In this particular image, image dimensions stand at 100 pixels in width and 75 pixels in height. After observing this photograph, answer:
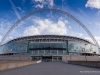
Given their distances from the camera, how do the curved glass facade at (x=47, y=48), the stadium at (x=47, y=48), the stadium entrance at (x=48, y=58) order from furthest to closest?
the curved glass facade at (x=47, y=48)
the stadium at (x=47, y=48)
the stadium entrance at (x=48, y=58)

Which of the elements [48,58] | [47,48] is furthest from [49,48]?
[48,58]

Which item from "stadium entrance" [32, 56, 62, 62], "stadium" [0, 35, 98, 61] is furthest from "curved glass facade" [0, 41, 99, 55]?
"stadium entrance" [32, 56, 62, 62]

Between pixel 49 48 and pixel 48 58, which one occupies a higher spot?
pixel 49 48

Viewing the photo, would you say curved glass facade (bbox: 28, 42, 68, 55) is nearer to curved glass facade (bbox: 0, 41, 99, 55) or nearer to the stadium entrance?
curved glass facade (bbox: 0, 41, 99, 55)

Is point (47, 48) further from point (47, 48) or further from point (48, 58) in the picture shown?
point (48, 58)

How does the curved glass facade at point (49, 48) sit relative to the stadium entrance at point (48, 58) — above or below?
above

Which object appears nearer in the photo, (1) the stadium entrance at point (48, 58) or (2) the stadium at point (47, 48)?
(1) the stadium entrance at point (48, 58)

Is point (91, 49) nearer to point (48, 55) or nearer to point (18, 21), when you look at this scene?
point (48, 55)

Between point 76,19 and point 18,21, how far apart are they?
42629mm

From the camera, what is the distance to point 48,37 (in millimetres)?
85812

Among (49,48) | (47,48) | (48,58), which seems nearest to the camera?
(48,58)

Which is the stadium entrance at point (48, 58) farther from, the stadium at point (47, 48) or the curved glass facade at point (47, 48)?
the curved glass facade at point (47, 48)

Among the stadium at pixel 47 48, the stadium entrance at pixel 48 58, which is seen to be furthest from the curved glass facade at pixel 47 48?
the stadium entrance at pixel 48 58

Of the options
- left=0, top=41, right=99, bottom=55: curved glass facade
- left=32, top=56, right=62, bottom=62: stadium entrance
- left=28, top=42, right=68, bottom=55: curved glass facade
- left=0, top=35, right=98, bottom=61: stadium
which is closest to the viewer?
left=32, top=56, right=62, bottom=62: stadium entrance
